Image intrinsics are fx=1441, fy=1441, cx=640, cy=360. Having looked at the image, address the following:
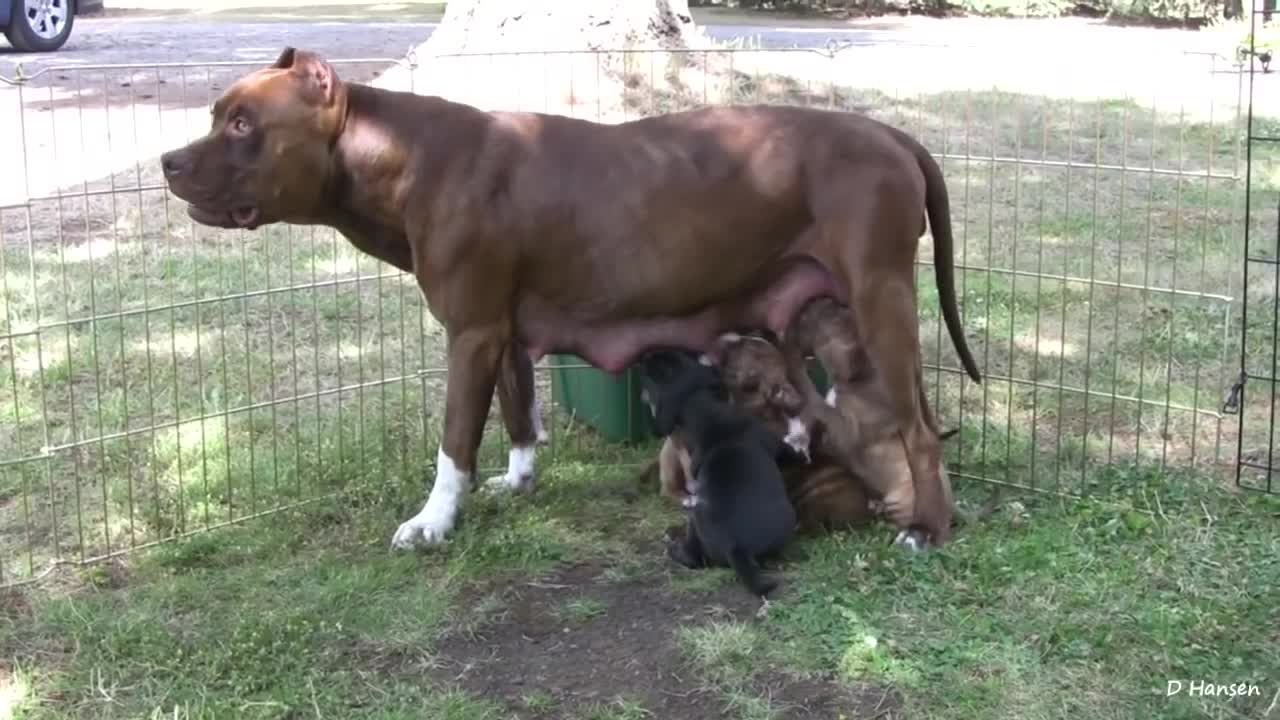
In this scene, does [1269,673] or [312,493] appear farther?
[312,493]

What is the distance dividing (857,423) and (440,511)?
153 centimetres

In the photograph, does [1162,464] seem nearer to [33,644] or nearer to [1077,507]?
[1077,507]

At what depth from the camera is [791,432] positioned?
16.8 ft

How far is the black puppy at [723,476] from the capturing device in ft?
15.4

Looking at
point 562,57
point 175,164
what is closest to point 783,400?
point 175,164

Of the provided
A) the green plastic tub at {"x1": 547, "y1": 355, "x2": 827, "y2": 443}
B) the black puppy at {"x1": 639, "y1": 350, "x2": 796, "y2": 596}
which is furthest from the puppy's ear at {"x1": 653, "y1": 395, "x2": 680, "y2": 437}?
the green plastic tub at {"x1": 547, "y1": 355, "x2": 827, "y2": 443}

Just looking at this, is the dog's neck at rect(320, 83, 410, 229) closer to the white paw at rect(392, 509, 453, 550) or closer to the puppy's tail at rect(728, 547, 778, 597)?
the white paw at rect(392, 509, 453, 550)

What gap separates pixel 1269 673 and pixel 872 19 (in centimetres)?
2251

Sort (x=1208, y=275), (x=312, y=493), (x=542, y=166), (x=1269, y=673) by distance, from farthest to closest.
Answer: (x=1208, y=275), (x=312, y=493), (x=542, y=166), (x=1269, y=673)

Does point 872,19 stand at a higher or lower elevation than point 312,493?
higher

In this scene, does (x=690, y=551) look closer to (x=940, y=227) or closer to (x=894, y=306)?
(x=894, y=306)

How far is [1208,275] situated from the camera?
7.98m

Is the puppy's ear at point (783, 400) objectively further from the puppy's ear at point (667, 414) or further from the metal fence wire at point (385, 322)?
the metal fence wire at point (385, 322)

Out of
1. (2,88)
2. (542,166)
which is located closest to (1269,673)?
(542,166)
